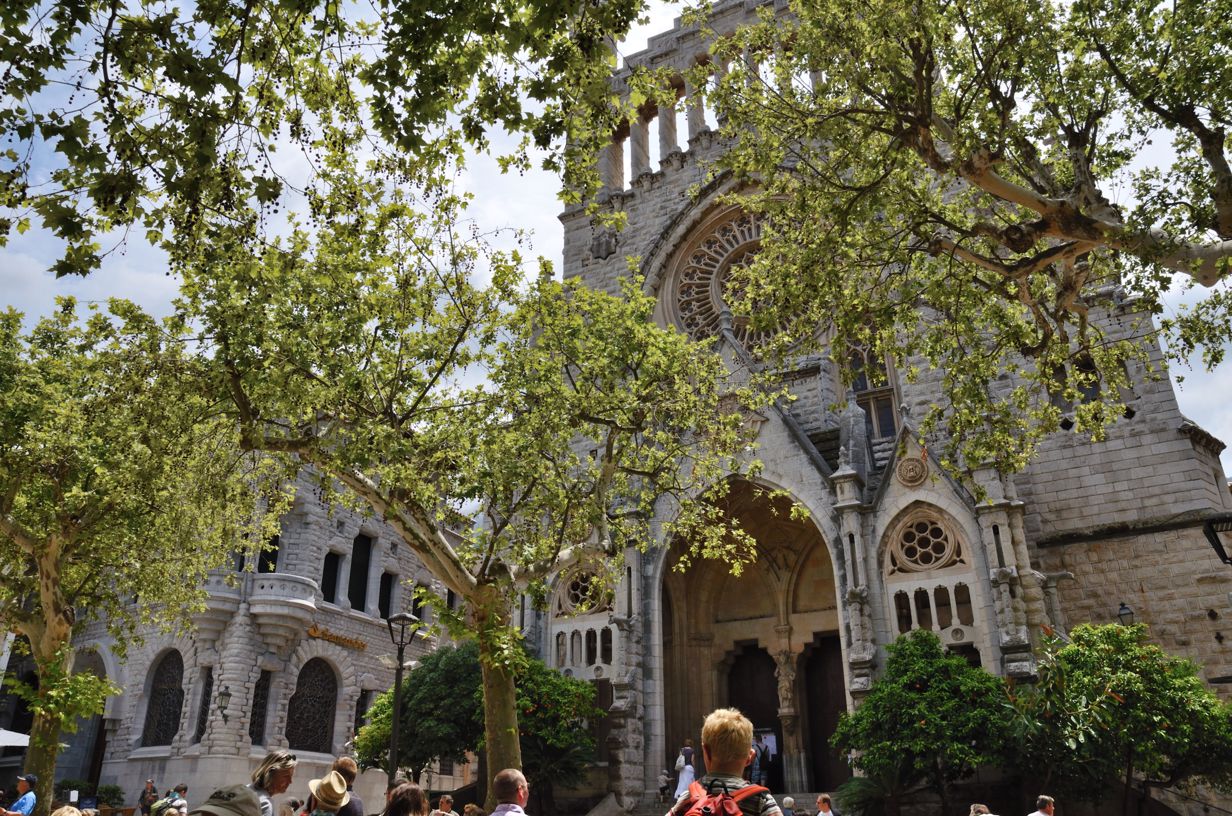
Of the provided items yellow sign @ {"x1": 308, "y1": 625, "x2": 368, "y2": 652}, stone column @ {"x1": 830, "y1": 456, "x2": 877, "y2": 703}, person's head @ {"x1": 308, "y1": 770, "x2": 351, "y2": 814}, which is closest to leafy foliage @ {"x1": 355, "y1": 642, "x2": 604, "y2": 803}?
stone column @ {"x1": 830, "y1": 456, "x2": 877, "y2": 703}

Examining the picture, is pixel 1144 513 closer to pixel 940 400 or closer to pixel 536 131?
pixel 940 400

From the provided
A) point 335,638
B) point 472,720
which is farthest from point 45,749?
point 335,638

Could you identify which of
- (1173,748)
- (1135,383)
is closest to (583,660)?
(1173,748)

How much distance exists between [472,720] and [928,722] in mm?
9264

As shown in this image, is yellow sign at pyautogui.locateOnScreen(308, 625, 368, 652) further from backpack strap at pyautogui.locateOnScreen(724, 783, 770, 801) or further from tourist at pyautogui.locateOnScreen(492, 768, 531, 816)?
backpack strap at pyautogui.locateOnScreen(724, 783, 770, 801)

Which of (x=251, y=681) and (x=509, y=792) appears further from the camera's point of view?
(x=251, y=681)

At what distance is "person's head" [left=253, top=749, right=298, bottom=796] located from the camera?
18.0 ft

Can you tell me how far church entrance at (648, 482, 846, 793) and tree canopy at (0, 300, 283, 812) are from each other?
34.5ft

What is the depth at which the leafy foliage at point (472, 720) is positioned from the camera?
18094 millimetres

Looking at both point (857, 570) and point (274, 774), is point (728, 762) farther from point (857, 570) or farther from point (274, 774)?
point (857, 570)

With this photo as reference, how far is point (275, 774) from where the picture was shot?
5527 mm

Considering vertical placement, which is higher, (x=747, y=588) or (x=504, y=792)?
(x=747, y=588)

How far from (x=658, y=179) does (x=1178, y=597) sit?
17.9m

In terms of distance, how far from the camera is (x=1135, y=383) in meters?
18.8
